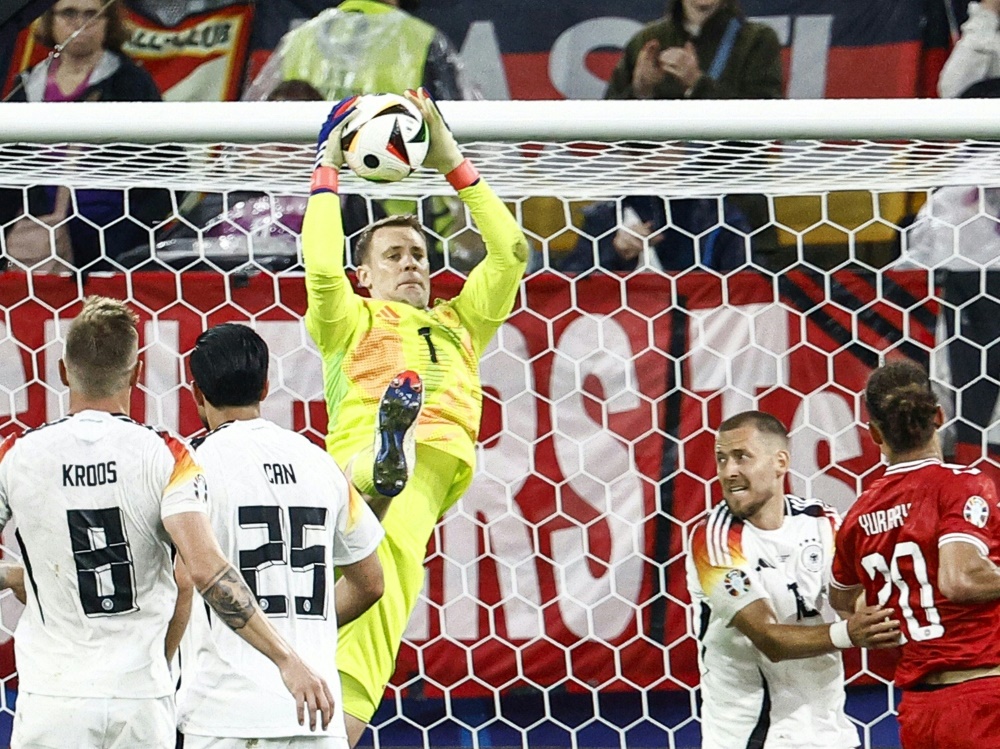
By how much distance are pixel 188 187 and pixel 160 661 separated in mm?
1803

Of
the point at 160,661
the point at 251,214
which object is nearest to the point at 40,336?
the point at 251,214

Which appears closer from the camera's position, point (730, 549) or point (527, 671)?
point (730, 549)

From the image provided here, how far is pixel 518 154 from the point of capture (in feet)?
14.5

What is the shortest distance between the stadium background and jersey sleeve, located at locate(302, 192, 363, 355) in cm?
114

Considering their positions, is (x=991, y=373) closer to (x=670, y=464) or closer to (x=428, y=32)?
Result: (x=670, y=464)

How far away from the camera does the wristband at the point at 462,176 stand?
3.65m

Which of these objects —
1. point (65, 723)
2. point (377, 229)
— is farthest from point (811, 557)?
point (65, 723)

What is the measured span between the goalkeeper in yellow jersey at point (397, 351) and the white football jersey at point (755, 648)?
2.29 ft

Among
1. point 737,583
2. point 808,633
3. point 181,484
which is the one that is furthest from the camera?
point 737,583

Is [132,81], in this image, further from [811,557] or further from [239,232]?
[811,557]

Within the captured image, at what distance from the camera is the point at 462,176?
144 inches

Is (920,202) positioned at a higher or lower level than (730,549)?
higher

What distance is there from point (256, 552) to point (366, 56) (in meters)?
3.16

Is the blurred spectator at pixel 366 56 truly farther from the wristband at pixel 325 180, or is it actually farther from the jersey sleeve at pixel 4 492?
the jersey sleeve at pixel 4 492
